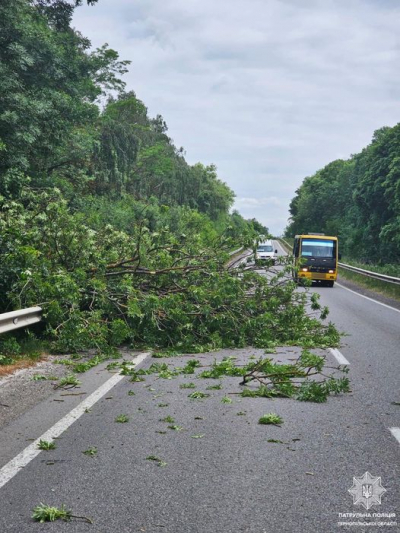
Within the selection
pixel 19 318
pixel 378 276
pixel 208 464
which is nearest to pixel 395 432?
pixel 208 464

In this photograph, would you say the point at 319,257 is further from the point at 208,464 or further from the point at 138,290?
the point at 208,464

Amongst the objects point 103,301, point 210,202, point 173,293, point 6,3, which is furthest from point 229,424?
point 210,202

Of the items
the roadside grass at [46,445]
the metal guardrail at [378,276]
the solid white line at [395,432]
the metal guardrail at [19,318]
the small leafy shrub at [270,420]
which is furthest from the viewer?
the metal guardrail at [378,276]

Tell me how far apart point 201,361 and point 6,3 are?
17.5 metres

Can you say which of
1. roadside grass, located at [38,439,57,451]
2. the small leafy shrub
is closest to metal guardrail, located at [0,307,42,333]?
roadside grass, located at [38,439,57,451]

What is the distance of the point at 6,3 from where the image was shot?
23.7 meters

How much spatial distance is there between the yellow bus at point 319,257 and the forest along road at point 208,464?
27.3 m

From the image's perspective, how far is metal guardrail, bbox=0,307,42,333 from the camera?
9492 millimetres

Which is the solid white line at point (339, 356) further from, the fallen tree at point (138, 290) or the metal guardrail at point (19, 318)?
the metal guardrail at point (19, 318)

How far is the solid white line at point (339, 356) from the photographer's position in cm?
1102

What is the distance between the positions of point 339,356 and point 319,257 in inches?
980

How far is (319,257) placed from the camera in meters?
36.2

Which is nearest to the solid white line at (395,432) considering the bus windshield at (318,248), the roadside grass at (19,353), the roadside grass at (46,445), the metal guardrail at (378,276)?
the roadside grass at (46,445)

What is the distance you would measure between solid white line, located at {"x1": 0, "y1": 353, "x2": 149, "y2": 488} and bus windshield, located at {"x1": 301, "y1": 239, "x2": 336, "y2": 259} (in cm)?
2792
